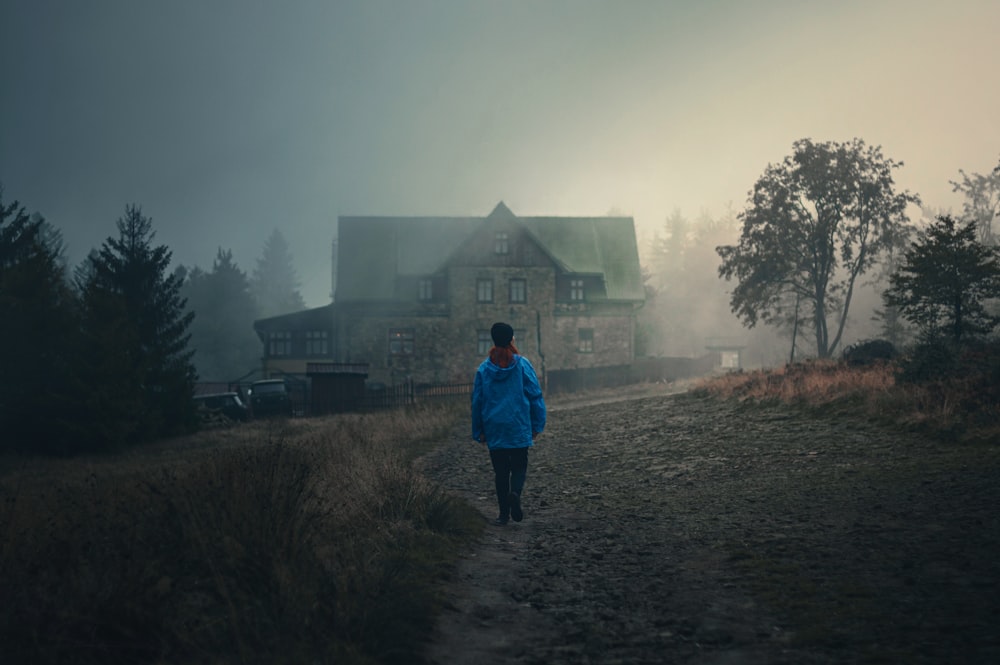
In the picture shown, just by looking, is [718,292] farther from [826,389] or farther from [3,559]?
[3,559]

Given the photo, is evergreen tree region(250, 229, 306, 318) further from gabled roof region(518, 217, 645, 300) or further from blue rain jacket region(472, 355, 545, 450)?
blue rain jacket region(472, 355, 545, 450)

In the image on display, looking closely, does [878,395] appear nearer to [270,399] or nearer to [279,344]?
[270,399]

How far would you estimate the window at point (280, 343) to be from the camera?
1999 inches

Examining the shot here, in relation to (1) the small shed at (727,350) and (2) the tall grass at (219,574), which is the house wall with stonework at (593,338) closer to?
(1) the small shed at (727,350)

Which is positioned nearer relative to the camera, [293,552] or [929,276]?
[293,552]

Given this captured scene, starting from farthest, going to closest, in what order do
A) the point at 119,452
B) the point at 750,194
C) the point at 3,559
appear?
the point at 750,194 < the point at 119,452 < the point at 3,559

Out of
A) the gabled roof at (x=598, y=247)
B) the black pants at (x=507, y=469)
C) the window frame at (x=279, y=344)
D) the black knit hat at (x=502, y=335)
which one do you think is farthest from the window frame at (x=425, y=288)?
the black pants at (x=507, y=469)

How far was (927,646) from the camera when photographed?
364 cm

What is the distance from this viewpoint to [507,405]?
7773 mm

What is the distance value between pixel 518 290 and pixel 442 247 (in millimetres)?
6599

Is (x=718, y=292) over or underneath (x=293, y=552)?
over

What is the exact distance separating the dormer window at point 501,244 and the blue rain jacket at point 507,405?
1494 inches

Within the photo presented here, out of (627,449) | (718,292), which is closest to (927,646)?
(627,449)

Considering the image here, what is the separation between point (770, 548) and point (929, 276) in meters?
13.1
